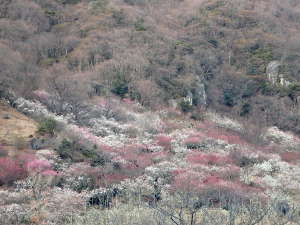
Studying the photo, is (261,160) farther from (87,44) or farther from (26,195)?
(87,44)

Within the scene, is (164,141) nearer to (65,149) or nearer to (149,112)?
(149,112)

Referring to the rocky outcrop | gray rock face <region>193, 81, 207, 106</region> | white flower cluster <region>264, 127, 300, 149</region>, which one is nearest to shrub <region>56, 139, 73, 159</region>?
white flower cluster <region>264, 127, 300, 149</region>

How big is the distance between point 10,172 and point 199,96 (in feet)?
74.5

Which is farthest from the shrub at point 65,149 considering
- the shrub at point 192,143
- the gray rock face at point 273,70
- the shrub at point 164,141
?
the gray rock face at point 273,70

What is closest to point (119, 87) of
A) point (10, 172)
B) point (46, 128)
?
point (46, 128)

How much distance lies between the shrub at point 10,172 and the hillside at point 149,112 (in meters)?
0.06

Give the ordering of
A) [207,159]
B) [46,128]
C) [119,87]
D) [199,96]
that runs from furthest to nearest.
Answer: [199,96]
[119,87]
[207,159]
[46,128]

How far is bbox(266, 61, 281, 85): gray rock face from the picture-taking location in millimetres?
44509

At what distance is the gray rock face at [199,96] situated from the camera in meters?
40.0

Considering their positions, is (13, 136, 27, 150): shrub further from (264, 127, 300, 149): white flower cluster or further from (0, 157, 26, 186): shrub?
(264, 127, 300, 149): white flower cluster

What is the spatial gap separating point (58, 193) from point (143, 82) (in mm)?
20329

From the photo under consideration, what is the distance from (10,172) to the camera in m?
20.2

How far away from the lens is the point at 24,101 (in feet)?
94.9

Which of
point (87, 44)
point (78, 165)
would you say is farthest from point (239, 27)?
point (78, 165)
